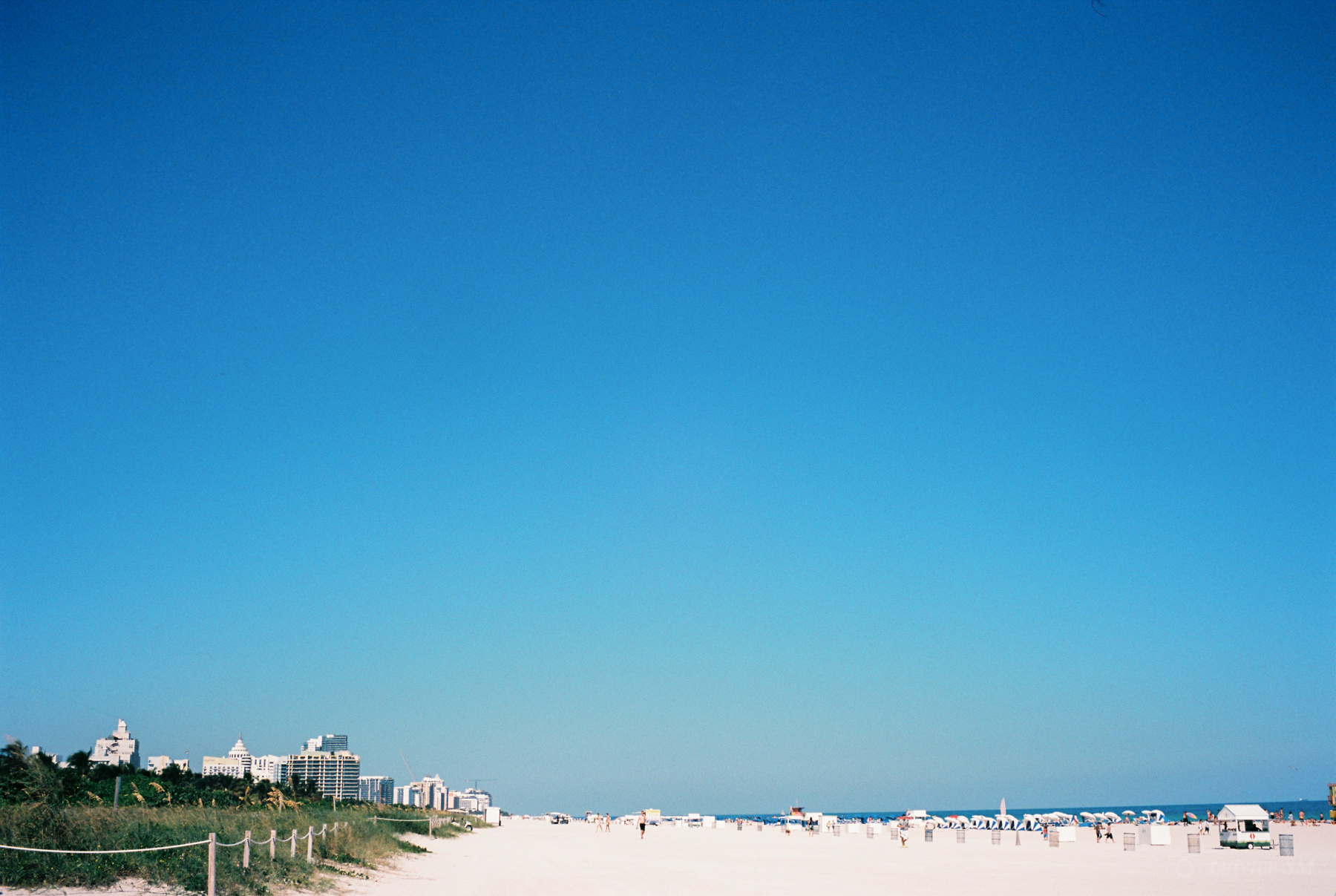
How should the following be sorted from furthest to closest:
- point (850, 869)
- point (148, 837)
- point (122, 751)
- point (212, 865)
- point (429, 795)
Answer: point (429, 795) → point (122, 751) → point (850, 869) → point (148, 837) → point (212, 865)

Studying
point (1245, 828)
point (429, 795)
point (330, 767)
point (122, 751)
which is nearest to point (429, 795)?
point (429, 795)

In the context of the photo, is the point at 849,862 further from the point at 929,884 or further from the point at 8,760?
the point at 8,760

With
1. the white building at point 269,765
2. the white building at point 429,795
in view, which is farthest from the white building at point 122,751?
the white building at point 269,765

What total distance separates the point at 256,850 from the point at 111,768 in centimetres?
3221

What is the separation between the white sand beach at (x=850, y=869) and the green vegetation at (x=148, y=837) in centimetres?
135

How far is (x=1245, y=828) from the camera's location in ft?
131

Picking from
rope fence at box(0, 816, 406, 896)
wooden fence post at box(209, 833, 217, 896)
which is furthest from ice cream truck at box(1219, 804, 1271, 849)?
wooden fence post at box(209, 833, 217, 896)

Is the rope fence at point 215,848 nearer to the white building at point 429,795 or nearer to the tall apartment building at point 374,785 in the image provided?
the white building at point 429,795

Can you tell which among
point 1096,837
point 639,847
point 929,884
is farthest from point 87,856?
point 1096,837

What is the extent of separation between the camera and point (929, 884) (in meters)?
21.2

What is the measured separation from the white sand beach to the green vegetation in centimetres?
135

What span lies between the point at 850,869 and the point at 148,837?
17376 mm

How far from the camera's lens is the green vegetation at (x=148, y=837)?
1375cm

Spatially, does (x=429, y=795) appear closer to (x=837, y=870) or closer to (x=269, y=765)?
(x=269, y=765)
